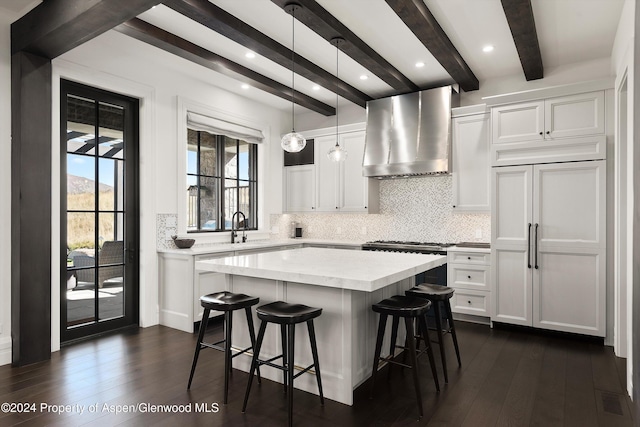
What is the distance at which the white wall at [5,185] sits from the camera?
3168 millimetres

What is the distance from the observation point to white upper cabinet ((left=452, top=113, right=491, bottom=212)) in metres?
4.64

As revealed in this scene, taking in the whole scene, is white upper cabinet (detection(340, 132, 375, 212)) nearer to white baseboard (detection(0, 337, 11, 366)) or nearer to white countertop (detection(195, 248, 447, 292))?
white countertop (detection(195, 248, 447, 292))

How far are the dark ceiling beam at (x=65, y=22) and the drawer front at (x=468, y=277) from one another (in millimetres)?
3919

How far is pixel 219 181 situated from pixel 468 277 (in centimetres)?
342

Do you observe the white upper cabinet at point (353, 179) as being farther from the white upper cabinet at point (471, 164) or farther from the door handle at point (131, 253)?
the door handle at point (131, 253)

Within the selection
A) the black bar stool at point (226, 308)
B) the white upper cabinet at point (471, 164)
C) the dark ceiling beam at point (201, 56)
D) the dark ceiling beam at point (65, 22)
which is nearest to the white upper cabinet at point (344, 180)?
the dark ceiling beam at point (201, 56)

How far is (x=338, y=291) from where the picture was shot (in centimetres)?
266

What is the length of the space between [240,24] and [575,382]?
397cm

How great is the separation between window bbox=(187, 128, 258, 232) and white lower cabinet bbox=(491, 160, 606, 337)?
3.41m

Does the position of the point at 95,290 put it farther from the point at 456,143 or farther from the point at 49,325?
the point at 456,143

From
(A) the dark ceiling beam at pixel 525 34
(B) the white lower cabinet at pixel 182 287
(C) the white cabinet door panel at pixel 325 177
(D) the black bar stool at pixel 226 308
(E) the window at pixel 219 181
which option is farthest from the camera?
(C) the white cabinet door panel at pixel 325 177

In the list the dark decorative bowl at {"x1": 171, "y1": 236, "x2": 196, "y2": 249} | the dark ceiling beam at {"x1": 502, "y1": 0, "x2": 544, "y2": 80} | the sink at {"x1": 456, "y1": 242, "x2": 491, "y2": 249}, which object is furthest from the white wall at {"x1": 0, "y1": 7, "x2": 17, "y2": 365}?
the sink at {"x1": 456, "y1": 242, "x2": 491, "y2": 249}

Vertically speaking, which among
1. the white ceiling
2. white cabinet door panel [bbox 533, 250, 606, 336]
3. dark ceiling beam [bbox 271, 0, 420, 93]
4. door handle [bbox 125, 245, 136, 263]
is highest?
the white ceiling

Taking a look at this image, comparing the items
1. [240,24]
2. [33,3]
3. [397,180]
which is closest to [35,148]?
[33,3]
